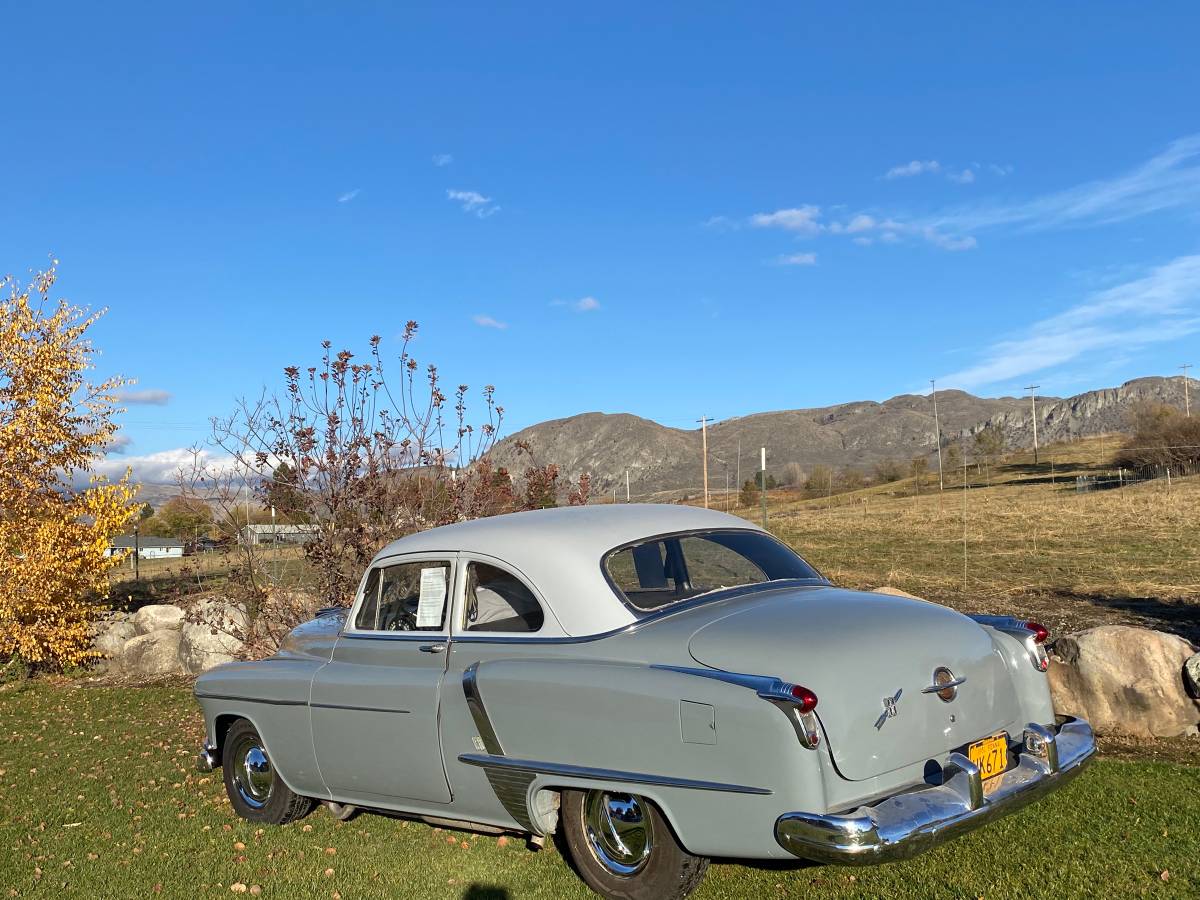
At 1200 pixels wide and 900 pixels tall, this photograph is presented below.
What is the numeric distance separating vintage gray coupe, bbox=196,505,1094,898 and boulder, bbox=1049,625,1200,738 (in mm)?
2431

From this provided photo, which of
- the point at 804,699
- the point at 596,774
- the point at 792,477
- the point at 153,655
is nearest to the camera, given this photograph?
the point at 804,699

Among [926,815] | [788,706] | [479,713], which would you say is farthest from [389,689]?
[926,815]

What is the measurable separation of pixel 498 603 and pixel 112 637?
1130 cm

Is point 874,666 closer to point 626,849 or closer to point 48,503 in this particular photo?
point 626,849

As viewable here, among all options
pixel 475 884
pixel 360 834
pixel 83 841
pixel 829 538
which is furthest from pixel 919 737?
pixel 829 538

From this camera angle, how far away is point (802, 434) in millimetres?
164000

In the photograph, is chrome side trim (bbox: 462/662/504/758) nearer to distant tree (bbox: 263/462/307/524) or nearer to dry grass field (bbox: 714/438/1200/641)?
distant tree (bbox: 263/462/307/524)

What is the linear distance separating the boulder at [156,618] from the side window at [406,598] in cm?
988

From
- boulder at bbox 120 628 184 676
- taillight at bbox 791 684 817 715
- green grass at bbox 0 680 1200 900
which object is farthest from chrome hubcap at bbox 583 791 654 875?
boulder at bbox 120 628 184 676

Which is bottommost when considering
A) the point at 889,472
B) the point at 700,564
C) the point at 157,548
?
the point at 157,548

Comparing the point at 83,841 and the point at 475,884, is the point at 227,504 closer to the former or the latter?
the point at 83,841

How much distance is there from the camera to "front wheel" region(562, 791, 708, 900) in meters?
3.87

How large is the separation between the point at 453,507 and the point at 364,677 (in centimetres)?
575

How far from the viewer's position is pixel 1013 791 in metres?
3.90
